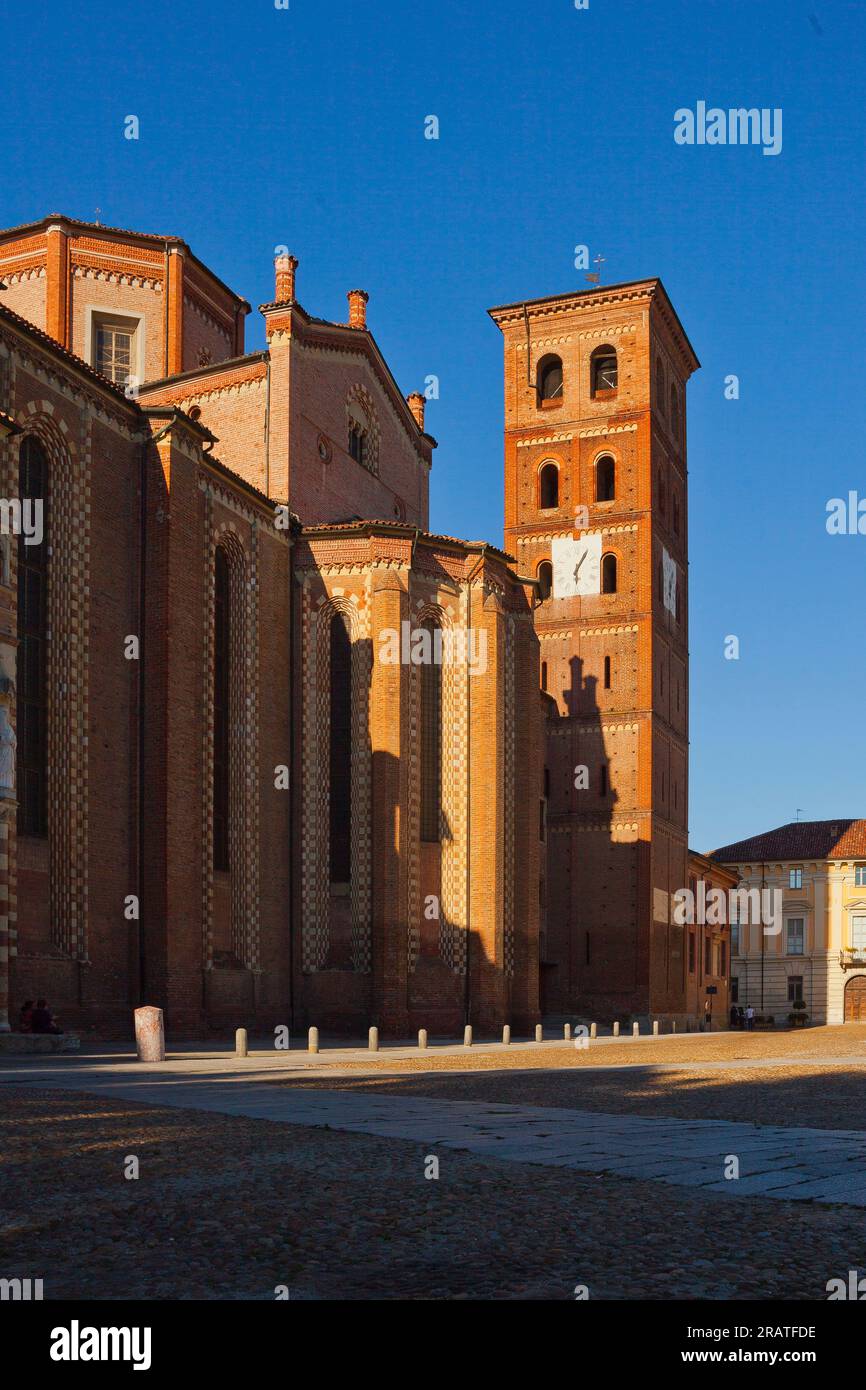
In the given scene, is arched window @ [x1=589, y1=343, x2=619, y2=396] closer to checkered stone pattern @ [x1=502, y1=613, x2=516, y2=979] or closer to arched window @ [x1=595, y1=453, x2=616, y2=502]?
arched window @ [x1=595, y1=453, x2=616, y2=502]

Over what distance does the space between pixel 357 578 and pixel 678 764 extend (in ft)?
79.1

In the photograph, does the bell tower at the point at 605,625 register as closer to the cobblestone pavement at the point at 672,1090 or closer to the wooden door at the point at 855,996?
the wooden door at the point at 855,996

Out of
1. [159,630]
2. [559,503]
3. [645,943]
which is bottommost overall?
[645,943]

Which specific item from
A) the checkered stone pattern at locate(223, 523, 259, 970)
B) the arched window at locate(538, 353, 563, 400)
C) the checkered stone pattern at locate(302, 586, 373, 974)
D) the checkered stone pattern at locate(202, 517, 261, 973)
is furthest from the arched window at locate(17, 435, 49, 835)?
the arched window at locate(538, 353, 563, 400)

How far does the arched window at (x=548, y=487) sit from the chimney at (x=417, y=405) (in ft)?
31.6

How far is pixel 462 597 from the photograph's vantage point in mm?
38594

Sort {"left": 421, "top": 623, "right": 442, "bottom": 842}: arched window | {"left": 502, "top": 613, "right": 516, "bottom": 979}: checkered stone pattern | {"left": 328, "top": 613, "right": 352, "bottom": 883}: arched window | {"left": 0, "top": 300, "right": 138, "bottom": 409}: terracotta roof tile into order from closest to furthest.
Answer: {"left": 0, "top": 300, "right": 138, "bottom": 409}: terracotta roof tile
{"left": 328, "top": 613, "right": 352, "bottom": 883}: arched window
{"left": 421, "top": 623, "right": 442, "bottom": 842}: arched window
{"left": 502, "top": 613, "right": 516, "bottom": 979}: checkered stone pattern

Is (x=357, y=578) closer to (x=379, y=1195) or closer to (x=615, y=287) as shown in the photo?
(x=615, y=287)

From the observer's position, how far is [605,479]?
55.3 meters

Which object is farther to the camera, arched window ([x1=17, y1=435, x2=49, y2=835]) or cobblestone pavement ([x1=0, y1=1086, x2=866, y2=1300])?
arched window ([x1=17, y1=435, x2=49, y2=835])

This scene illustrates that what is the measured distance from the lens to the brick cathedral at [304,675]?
27.5 m

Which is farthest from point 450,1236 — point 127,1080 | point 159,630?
point 159,630

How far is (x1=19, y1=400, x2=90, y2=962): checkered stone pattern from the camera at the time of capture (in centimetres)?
2686

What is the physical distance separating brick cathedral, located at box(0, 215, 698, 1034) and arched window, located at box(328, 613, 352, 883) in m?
0.08
